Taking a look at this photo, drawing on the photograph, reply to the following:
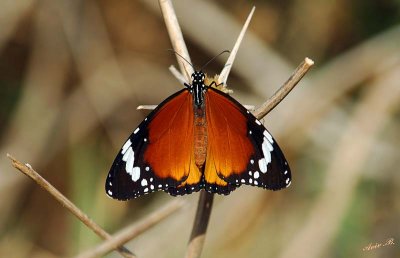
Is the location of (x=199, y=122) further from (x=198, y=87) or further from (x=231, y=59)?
(x=231, y=59)

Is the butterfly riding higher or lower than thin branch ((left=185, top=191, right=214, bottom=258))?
higher

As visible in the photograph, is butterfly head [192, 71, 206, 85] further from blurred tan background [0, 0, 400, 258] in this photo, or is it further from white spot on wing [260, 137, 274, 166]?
blurred tan background [0, 0, 400, 258]

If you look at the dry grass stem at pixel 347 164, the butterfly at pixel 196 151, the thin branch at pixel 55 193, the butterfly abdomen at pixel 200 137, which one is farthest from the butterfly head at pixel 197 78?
the dry grass stem at pixel 347 164

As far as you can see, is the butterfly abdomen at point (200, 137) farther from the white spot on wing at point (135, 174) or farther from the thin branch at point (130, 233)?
the thin branch at point (130, 233)

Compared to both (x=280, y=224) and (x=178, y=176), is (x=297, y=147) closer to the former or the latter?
(x=280, y=224)

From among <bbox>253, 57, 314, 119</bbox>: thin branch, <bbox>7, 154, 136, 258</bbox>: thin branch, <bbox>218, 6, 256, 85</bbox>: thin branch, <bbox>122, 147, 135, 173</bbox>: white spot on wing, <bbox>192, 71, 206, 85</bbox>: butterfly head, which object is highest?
<bbox>192, 71, 206, 85</bbox>: butterfly head

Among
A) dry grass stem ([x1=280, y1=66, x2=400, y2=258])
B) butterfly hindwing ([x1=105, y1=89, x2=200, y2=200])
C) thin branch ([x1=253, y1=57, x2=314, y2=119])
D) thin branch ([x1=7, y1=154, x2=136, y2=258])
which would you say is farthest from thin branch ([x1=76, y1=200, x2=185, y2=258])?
dry grass stem ([x1=280, y1=66, x2=400, y2=258])

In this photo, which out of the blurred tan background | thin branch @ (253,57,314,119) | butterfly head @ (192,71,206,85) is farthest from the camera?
the blurred tan background
